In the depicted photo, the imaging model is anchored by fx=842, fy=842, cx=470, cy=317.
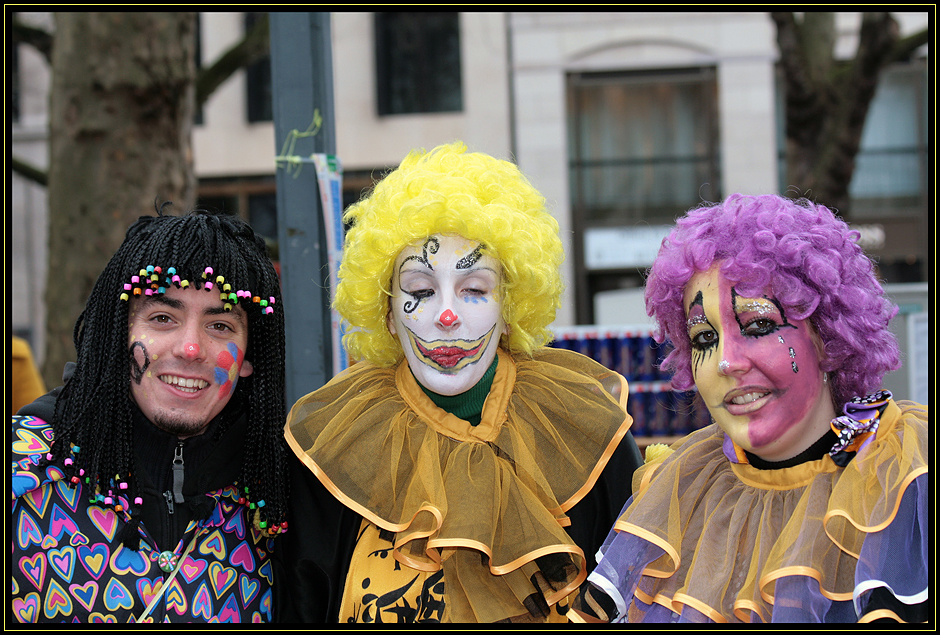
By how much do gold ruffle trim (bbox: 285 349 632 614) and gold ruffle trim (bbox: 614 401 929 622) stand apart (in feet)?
0.99

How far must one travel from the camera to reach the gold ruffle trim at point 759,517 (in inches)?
70.0

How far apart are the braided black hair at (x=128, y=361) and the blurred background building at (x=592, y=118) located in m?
Answer: 8.92

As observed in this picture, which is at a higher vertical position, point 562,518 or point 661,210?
point 661,210

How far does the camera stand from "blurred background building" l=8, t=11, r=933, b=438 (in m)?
11.2

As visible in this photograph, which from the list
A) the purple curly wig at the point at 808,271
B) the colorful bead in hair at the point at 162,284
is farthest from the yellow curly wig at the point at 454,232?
the purple curly wig at the point at 808,271

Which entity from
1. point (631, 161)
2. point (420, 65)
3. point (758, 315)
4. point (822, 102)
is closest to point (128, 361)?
point (758, 315)

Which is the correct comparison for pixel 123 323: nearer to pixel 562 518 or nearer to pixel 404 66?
pixel 562 518

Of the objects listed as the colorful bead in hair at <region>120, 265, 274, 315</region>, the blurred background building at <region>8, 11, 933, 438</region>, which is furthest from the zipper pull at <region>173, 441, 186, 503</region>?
the blurred background building at <region>8, 11, 933, 438</region>

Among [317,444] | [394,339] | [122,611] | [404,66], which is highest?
[404,66]

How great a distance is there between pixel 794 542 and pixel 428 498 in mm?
959

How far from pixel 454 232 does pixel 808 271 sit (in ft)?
3.23

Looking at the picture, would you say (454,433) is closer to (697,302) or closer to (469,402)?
(469,402)
